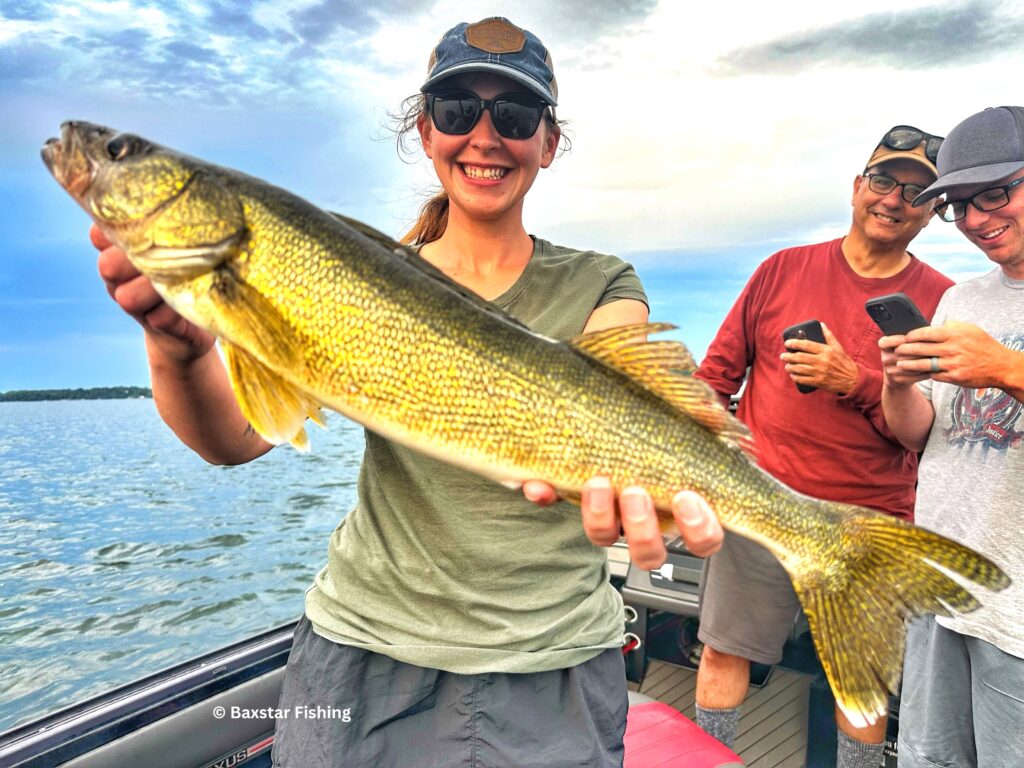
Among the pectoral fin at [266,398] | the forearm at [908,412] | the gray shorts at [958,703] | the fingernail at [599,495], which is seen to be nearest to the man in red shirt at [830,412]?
the forearm at [908,412]

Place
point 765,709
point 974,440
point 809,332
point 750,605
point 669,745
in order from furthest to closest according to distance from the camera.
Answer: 1. point 765,709
2. point 750,605
3. point 809,332
4. point 974,440
5. point 669,745

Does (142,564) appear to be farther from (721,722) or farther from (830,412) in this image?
(830,412)

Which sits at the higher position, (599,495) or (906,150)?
(906,150)

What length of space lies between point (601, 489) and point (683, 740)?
183cm

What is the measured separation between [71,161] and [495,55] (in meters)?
1.38

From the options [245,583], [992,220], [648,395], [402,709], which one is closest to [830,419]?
[992,220]

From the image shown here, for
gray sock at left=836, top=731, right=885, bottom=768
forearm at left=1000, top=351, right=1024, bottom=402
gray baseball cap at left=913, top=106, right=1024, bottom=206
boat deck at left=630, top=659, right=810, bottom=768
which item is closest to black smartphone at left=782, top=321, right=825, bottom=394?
gray baseball cap at left=913, top=106, right=1024, bottom=206

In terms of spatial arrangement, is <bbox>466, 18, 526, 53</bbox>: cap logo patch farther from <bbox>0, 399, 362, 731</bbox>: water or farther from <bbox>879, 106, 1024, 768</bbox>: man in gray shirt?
<bbox>0, 399, 362, 731</bbox>: water

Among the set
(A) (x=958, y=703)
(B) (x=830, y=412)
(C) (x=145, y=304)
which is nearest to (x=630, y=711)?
(A) (x=958, y=703)

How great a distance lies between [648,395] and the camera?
1.94m

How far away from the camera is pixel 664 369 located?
1973 millimetres

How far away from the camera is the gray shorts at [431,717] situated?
1.87 metres

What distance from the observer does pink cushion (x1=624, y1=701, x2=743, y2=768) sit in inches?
110

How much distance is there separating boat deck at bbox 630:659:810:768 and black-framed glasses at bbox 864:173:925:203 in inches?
145
